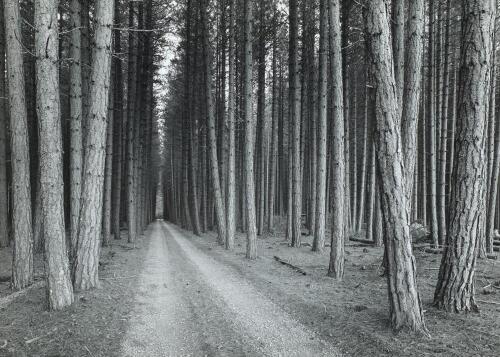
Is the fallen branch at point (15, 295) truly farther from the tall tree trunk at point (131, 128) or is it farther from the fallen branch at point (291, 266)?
the tall tree trunk at point (131, 128)

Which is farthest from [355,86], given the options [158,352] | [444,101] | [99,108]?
[158,352]

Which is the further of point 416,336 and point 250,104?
point 250,104

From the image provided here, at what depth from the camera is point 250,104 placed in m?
13.2

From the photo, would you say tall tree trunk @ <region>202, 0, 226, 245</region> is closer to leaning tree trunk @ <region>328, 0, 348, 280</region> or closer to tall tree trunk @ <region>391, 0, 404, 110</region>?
leaning tree trunk @ <region>328, 0, 348, 280</region>

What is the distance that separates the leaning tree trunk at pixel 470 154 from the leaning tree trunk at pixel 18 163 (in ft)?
28.1

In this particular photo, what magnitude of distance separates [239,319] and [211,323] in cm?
51

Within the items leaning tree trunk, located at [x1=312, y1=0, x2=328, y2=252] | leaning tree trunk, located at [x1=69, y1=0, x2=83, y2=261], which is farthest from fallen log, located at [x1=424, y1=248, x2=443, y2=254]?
leaning tree trunk, located at [x1=69, y1=0, x2=83, y2=261]

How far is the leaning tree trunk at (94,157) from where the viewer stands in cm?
735

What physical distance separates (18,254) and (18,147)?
2.41m

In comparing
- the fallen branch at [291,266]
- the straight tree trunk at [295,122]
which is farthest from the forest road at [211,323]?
the straight tree trunk at [295,122]

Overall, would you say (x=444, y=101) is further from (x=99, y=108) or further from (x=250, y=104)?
(x=99, y=108)

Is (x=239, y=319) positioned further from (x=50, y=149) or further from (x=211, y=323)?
(x=50, y=149)

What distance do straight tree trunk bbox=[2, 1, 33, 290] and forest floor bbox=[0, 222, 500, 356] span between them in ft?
2.11

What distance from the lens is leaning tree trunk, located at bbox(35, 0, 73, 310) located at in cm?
596
